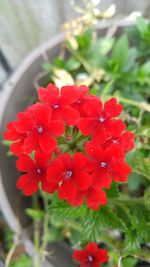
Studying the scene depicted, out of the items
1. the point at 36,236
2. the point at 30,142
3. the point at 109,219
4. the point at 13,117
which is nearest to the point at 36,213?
the point at 36,236

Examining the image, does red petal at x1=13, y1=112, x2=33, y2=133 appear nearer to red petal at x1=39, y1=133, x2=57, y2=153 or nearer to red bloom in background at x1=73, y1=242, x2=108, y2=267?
red petal at x1=39, y1=133, x2=57, y2=153

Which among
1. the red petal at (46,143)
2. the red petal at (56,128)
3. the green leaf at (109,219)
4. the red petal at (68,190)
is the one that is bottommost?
the green leaf at (109,219)

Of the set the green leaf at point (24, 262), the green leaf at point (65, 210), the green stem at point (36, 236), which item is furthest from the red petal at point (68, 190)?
the green leaf at point (24, 262)

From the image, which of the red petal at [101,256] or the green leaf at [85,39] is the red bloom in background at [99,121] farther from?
the green leaf at [85,39]

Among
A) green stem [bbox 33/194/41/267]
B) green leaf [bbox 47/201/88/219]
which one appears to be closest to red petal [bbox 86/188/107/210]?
green leaf [bbox 47/201/88/219]

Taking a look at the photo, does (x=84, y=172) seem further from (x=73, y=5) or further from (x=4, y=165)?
(x=73, y=5)

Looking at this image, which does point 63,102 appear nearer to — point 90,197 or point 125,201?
point 90,197
